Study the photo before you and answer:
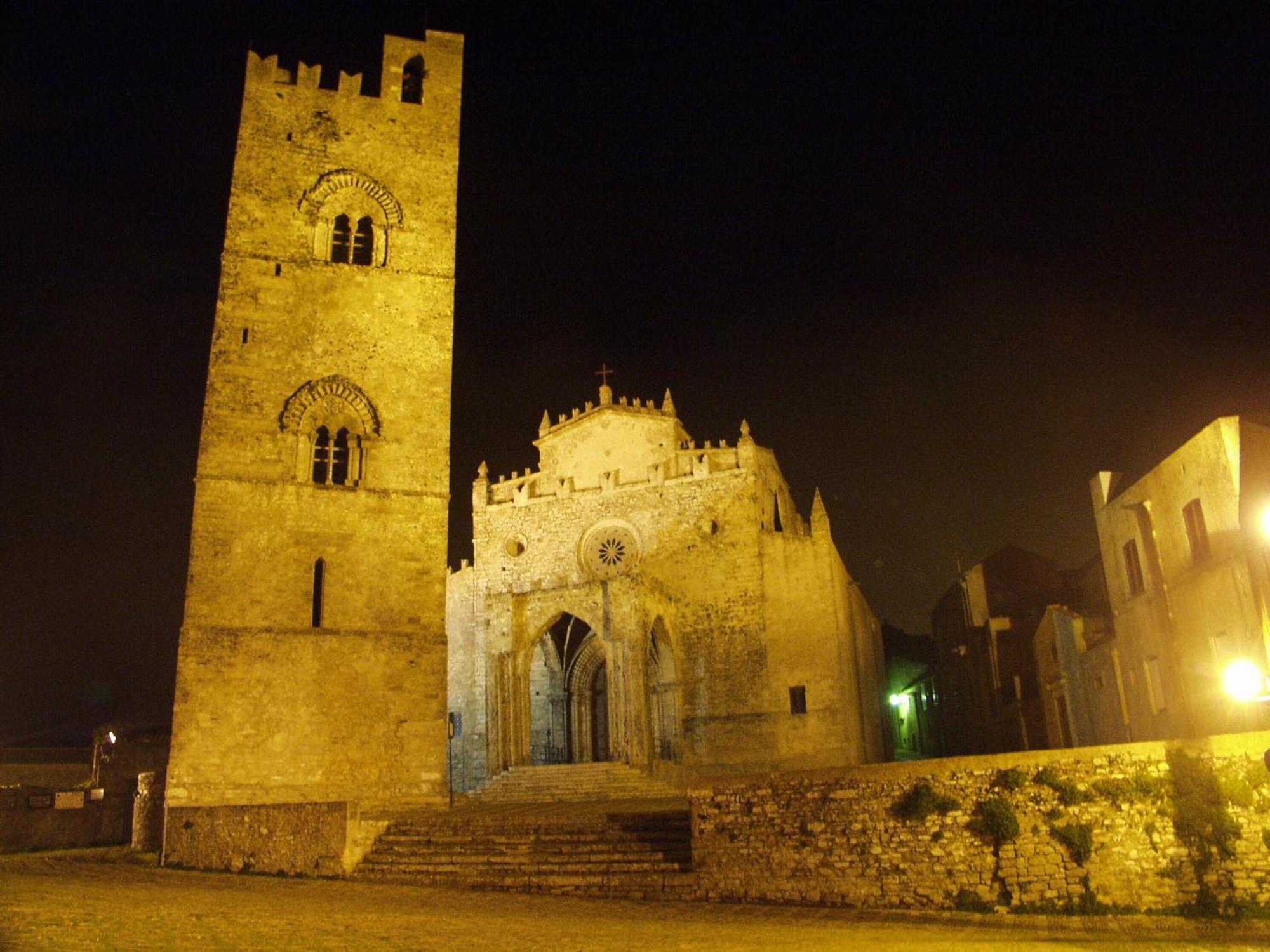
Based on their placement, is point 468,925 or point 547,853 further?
point 547,853

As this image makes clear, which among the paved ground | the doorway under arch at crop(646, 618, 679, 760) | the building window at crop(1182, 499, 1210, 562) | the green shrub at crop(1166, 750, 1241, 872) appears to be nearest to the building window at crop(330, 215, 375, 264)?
the paved ground

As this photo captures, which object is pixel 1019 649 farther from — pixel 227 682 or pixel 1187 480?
pixel 227 682

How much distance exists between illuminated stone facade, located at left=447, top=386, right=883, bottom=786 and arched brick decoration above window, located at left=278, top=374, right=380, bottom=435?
829 centimetres

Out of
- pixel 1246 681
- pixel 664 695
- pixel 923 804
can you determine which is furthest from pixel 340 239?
pixel 1246 681

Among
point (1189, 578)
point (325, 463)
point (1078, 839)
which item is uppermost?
point (325, 463)

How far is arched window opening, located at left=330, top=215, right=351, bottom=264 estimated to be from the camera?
20.7 m

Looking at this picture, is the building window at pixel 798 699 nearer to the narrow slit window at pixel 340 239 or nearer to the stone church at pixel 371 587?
the stone church at pixel 371 587

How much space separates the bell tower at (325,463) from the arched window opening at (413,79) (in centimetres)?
A: 17

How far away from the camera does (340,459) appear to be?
1962 centimetres

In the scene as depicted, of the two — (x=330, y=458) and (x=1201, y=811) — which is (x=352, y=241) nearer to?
(x=330, y=458)

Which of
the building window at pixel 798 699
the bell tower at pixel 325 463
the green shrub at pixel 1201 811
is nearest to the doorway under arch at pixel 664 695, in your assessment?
the building window at pixel 798 699

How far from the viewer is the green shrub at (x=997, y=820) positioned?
11.7 meters

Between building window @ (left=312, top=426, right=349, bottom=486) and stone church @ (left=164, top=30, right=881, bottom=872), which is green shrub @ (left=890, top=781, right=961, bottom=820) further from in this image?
building window @ (left=312, top=426, right=349, bottom=486)

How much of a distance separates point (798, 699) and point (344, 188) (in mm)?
17349
